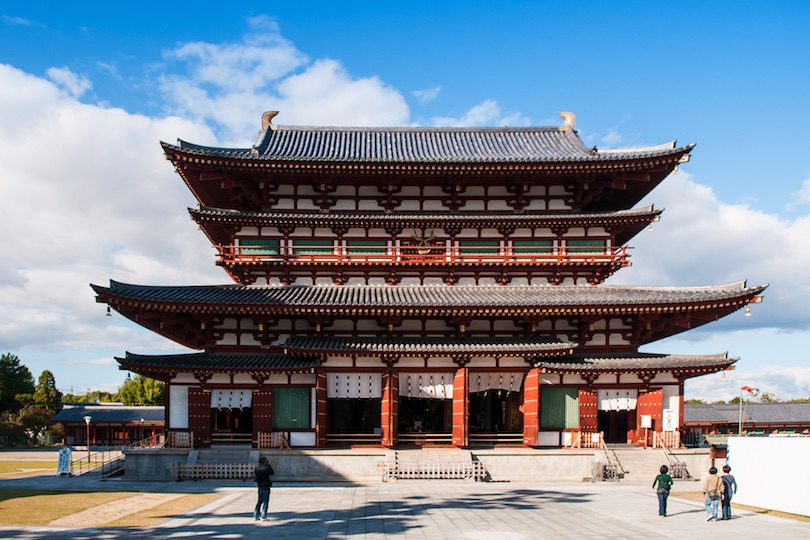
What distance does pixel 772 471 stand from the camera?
1969 cm

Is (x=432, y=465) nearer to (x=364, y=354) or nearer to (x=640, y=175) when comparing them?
(x=364, y=354)

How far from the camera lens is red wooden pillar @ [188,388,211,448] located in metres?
27.3

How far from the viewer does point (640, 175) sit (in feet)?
99.8

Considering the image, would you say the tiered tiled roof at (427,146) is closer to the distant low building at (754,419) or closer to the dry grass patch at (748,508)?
the dry grass patch at (748,508)

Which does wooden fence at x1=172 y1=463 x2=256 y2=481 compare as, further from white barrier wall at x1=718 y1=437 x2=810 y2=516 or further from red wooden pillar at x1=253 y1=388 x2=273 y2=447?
white barrier wall at x1=718 y1=437 x2=810 y2=516

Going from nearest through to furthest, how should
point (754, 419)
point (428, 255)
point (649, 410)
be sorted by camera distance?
point (649, 410)
point (428, 255)
point (754, 419)

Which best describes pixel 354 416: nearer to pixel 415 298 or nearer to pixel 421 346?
pixel 421 346

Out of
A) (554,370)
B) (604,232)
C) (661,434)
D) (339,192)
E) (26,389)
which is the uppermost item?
(339,192)

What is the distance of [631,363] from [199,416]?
20136 millimetres

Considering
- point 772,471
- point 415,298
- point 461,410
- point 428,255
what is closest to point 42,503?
point 415,298

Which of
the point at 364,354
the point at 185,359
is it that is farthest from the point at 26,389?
the point at 364,354

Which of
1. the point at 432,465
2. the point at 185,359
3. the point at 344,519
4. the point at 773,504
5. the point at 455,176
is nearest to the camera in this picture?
the point at 344,519

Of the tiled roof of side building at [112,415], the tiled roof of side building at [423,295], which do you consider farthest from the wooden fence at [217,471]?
the tiled roof of side building at [112,415]

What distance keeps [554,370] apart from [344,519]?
43.0 feet
